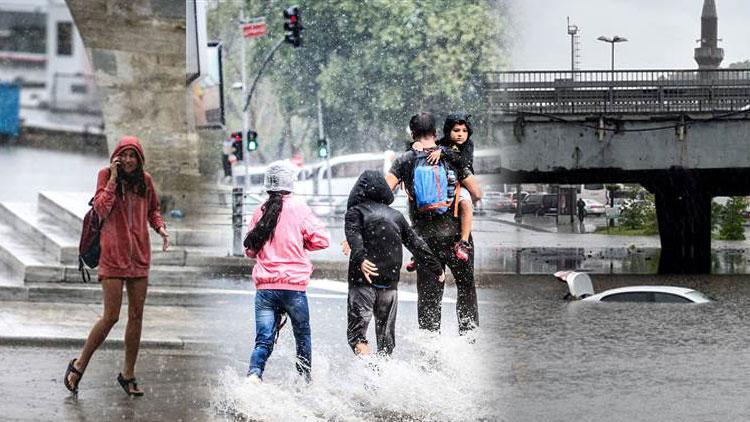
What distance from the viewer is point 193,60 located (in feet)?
25.9

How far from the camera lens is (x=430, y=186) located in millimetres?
7609

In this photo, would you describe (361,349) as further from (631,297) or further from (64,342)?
(631,297)

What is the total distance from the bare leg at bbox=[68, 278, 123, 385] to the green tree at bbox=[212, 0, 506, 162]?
234 centimetres

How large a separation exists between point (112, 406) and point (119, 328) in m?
2.82

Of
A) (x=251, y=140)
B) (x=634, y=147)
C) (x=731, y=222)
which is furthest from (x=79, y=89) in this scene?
(x=731, y=222)

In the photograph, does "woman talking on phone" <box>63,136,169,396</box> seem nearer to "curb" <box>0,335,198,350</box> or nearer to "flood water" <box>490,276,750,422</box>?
"curb" <box>0,335,198,350</box>

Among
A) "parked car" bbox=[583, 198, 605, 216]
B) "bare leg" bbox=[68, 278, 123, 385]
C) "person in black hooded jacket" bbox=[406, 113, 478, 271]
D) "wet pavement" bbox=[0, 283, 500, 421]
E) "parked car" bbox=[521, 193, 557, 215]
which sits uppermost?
"person in black hooded jacket" bbox=[406, 113, 478, 271]

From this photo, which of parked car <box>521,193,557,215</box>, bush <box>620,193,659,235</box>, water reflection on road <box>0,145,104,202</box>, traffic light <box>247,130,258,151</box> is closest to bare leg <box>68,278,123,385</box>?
water reflection on road <box>0,145,104,202</box>

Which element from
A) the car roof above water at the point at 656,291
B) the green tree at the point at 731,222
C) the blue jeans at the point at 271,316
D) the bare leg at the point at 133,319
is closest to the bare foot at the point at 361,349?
the blue jeans at the point at 271,316

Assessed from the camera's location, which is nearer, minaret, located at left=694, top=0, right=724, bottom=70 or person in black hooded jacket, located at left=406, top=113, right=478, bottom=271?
person in black hooded jacket, located at left=406, top=113, right=478, bottom=271

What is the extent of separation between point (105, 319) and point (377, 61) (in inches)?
576

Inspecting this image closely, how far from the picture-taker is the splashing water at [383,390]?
22.2 ft

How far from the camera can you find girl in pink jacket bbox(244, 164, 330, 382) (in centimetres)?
731

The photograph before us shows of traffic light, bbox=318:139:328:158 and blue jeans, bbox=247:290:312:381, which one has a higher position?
A: traffic light, bbox=318:139:328:158
